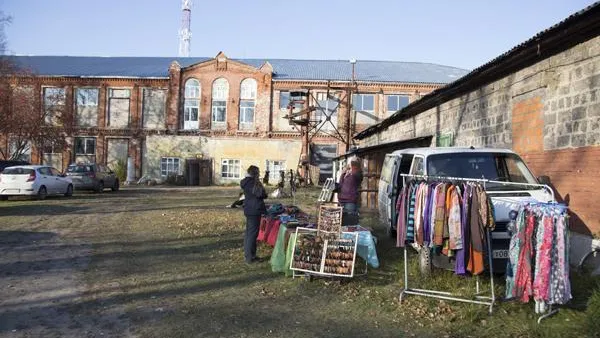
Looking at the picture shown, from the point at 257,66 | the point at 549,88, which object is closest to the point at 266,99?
the point at 257,66

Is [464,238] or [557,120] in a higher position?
[557,120]

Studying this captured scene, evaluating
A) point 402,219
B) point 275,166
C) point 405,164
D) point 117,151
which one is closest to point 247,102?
point 275,166

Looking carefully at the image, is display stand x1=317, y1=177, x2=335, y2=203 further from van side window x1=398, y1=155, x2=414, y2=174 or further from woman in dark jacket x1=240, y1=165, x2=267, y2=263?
woman in dark jacket x1=240, y1=165, x2=267, y2=263

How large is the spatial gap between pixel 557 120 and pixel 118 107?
1605 inches

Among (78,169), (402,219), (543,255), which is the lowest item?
(543,255)

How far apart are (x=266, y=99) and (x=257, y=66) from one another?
3.90m

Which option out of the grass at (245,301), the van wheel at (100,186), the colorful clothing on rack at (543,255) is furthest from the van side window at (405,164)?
the van wheel at (100,186)

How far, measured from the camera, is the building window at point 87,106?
145 ft

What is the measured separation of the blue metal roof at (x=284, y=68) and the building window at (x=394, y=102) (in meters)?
1.46

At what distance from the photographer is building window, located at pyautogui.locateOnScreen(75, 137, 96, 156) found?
144 ft

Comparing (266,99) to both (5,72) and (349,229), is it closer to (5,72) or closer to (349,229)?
(5,72)

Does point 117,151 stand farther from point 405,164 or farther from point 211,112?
point 405,164

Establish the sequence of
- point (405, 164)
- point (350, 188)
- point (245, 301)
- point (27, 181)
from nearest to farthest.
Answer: point (245, 301) → point (405, 164) → point (350, 188) → point (27, 181)

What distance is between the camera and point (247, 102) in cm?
4372
